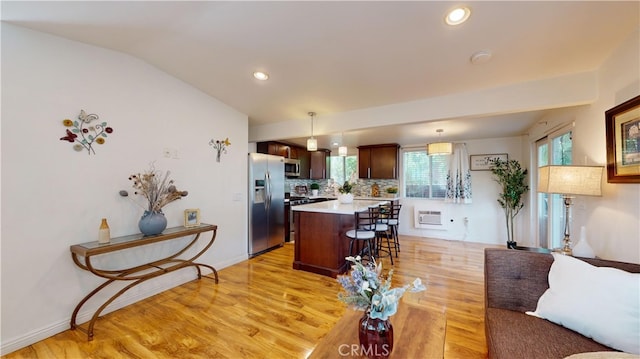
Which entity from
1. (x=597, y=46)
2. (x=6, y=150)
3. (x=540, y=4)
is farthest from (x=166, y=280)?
(x=597, y=46)

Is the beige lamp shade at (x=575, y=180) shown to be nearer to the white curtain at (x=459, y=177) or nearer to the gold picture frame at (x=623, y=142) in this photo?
the gold picture frame at (x=623, y=142)

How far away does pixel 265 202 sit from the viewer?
443 centimetres

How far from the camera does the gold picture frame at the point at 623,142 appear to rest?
65.2 inches

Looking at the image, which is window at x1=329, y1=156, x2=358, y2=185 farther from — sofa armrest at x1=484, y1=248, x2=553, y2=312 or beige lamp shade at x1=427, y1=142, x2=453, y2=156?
sofa armrest at x1=484, y1=248, x2=553, y2=312

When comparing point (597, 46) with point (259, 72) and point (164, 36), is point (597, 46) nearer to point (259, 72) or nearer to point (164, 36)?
point (259, 72)

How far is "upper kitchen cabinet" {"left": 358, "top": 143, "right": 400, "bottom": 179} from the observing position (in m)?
5.69

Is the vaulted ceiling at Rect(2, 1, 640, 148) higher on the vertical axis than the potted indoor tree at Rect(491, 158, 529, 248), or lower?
higher

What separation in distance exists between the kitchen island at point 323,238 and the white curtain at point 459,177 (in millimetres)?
2806

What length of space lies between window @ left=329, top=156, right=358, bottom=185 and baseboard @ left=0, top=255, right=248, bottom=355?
3795 millimetres

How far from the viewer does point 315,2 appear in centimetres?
172

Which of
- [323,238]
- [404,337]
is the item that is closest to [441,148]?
[323,238]

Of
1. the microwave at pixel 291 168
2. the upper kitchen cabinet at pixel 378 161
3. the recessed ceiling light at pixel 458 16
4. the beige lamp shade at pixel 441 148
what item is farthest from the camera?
the upper kitchen cabinet at pixel 378 161

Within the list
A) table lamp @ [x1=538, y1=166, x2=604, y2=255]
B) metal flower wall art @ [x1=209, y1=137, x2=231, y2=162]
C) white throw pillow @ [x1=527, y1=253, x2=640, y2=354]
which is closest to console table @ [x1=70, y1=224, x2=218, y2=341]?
metal flower wall art @ [x1=209, y1=137, x2=231, y2=162]

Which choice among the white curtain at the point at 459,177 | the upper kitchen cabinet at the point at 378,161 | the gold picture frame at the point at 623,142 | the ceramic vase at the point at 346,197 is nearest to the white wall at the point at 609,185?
the gold picture frame at the point at 623,142
